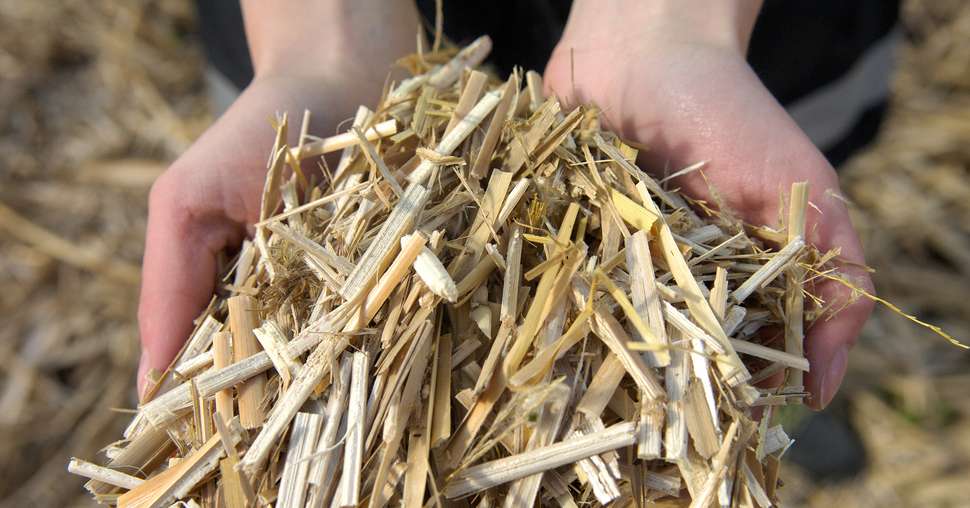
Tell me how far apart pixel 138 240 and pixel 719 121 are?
2210 mm

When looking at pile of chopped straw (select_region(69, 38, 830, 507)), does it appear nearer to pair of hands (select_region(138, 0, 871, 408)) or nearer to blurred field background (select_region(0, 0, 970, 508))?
pair of hands (select_region(138, 0, 871, 408))

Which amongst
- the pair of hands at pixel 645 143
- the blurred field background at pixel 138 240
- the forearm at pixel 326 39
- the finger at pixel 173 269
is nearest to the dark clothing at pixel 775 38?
the forearm at pixel 326 39

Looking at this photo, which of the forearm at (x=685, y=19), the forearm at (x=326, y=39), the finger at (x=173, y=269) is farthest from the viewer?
the forearm at (x=326, y=39)

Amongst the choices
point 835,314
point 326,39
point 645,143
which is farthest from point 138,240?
point 835,314

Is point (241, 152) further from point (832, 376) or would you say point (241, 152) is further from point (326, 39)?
point (832, 376)

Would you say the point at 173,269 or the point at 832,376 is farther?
the point at 173,269

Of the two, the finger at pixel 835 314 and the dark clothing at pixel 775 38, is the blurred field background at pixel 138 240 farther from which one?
the finger at pixel 835 314

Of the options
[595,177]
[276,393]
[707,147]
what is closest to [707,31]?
[707,147]

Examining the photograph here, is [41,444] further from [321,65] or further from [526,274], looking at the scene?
[526,274]

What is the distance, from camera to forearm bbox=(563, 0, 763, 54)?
1317 millimetres

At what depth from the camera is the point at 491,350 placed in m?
0.93

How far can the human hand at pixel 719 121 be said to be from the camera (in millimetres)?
1132

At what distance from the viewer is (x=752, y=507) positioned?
0.89m

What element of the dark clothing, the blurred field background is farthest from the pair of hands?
the blurred field background
